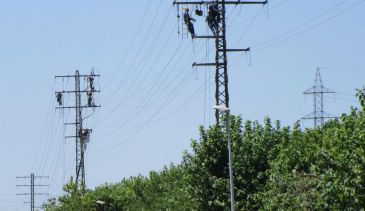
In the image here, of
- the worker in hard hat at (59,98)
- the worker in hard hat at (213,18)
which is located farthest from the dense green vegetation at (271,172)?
the worker in hard hat at (59,98)

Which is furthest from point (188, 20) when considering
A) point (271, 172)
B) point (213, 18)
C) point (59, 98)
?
point (59, 98)

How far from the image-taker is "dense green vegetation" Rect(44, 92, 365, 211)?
2691 cm

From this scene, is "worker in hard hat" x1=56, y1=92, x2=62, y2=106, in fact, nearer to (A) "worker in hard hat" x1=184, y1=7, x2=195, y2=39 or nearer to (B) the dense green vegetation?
(B) the dense green vegetation

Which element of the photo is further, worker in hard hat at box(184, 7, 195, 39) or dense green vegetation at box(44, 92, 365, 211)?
worker in hard hat at box(184, 7, 195, 39)

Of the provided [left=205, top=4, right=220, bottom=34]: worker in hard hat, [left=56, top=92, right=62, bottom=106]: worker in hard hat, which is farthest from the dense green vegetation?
[left=56, top=92, right=62, bottom=106]: worker in hard hat

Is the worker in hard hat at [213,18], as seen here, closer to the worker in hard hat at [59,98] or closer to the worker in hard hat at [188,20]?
the worker in hard hat at [188,20]

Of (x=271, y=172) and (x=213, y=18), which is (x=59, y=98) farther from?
(x=271, y=172)

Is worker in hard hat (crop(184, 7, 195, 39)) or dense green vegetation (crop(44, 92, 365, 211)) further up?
worker in hard hat (crop(184, 7, 195, 39))

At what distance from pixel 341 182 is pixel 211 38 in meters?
18.7

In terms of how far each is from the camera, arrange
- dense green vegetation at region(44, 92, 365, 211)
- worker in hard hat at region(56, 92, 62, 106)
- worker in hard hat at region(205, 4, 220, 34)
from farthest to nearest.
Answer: worker in hard hat at region(56, 92, 62, 106) → worker in hard hat at region(205, 4, 220, 34) → dense green vegetation at region(44, 92, 365, 211)

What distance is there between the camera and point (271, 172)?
36.3 m

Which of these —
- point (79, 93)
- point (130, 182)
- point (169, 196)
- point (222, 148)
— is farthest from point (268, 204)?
point (79, 93)

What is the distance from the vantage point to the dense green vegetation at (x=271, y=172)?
88.3ft

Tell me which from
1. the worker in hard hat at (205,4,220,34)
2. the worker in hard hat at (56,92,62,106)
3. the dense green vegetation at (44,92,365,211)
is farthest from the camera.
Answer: the worker in hard hat at (56,92,62,106)
